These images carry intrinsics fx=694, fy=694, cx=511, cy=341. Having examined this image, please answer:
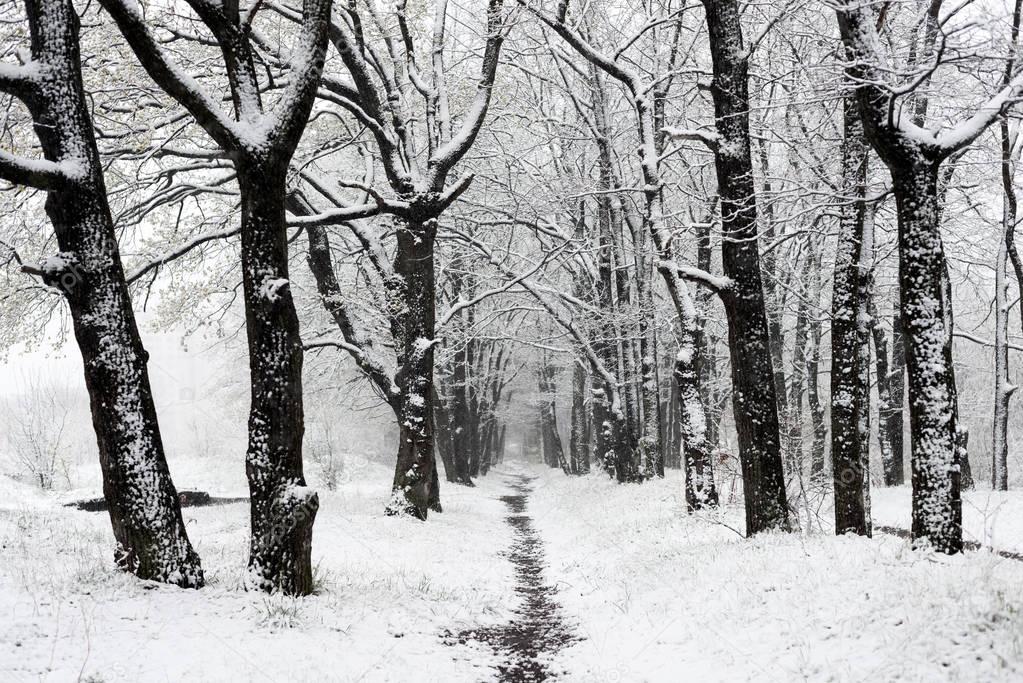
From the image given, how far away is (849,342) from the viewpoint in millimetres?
9594

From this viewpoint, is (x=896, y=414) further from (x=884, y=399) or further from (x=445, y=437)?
(x=445, y=437)

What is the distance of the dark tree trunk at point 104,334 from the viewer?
22.4 feet

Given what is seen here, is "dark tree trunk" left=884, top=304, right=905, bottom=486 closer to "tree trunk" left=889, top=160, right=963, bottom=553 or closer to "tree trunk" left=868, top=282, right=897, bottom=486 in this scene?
"tree trunk" left=868, top=282, right=897, bottom=486

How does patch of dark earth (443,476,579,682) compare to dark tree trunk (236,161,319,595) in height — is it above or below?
below

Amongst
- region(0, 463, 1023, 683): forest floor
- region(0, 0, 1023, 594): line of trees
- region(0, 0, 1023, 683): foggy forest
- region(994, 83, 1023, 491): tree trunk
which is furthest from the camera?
region(994, 83, 1023, 491): tree trunk

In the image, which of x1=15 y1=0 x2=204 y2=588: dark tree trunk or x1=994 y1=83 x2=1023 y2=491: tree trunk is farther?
x1=994 y1=83 x2=1023 y2=491: tree trunk

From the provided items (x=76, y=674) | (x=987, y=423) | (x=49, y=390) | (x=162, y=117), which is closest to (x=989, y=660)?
(x=76, y=674)

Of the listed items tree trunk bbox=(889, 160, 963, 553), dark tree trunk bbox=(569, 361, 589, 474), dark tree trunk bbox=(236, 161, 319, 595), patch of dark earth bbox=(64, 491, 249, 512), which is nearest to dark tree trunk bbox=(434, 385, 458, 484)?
dark tree trunk bbox=(569, 361, 589, 474)

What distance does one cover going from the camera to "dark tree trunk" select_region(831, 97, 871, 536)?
30.4 ft

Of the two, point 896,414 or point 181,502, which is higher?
point 896,414

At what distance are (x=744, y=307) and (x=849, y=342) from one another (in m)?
1.53

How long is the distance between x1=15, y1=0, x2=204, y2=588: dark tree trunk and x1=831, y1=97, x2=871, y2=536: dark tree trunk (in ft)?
26.3

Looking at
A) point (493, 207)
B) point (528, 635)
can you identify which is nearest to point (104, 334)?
point (528, 635)

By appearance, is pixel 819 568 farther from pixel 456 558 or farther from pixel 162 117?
pixel 162 117
